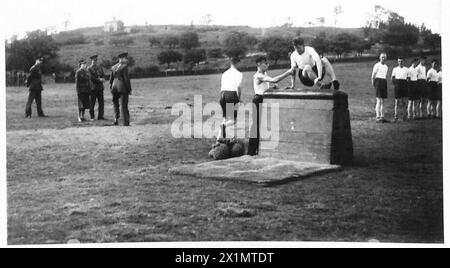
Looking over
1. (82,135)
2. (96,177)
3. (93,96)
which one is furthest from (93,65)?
(96,177)

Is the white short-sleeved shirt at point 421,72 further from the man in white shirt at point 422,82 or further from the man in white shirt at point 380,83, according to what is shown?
the man in white shirt at point 380,83

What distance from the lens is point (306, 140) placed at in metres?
7.16

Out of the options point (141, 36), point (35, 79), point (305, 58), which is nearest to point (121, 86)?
point (141, 36)

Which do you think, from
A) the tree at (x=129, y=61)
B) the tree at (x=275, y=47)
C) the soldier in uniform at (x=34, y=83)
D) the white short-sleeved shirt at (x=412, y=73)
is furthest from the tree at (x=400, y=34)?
the soldier in uniform at (x=34, y=83)

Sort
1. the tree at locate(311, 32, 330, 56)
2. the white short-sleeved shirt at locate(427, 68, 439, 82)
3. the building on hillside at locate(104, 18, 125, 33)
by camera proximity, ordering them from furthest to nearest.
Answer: the tree at locate(311, 32, 330, 56), the building on hillside at locate(104, 18, 125, 33), the white short-sleeved shirt at locate(427, 68, 439, 82)

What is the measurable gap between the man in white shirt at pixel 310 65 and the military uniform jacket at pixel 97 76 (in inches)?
175

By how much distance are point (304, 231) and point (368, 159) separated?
261 centimetres

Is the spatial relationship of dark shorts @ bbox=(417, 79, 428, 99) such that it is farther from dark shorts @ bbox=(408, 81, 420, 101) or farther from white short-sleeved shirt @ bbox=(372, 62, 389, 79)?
white short-sleeved shirt @ bbox=(372, 62, 389, 79)

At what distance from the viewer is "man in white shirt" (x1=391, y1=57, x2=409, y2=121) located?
8453 mm

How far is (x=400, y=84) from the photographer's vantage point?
8961mm

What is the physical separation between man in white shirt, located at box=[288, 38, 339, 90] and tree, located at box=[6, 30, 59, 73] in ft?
10.9

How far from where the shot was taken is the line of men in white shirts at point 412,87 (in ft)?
22.6

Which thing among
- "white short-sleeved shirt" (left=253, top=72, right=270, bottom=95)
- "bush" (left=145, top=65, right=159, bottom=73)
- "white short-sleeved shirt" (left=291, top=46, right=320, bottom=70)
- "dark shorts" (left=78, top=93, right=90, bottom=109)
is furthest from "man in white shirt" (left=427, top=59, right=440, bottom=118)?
"dark shorts" (left=78, top=93, right=90, bottom=109)
